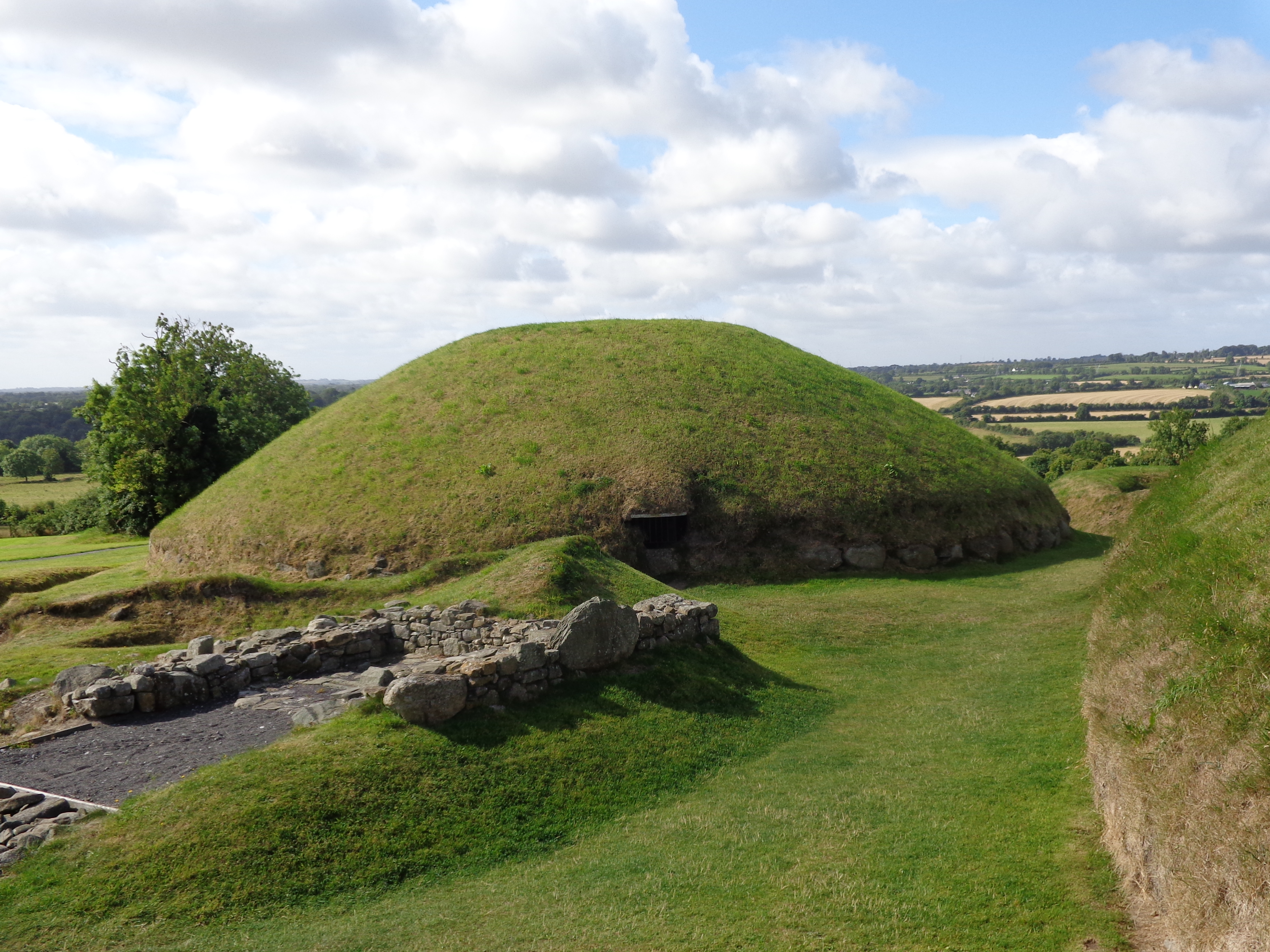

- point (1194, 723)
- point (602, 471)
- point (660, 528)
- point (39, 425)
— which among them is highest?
point (39, 425)

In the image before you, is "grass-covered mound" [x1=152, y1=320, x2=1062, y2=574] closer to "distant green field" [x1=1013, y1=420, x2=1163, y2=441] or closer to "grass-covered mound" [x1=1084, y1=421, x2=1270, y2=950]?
"grass-covered mound" [x1=1084, y1=421, x2=1270, y2=950]

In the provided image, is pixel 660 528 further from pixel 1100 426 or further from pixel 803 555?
pixel 1100 426

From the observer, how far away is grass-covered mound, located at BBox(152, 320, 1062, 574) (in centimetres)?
2881

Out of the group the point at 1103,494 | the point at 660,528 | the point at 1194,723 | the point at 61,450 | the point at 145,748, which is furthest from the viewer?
the point at 61,450

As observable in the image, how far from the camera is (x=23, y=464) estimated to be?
10550 centimetres

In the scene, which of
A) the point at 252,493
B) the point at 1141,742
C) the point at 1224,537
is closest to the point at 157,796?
the point at 1141,742

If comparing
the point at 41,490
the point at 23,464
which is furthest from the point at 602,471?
the point at 23,464

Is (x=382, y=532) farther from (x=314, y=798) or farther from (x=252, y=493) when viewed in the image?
(x=314, y=798)

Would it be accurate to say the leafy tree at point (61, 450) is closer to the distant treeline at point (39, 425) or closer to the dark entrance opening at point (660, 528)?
the distant treeline at point (39, 425)

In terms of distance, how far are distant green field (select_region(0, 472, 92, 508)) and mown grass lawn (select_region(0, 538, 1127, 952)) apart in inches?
3266

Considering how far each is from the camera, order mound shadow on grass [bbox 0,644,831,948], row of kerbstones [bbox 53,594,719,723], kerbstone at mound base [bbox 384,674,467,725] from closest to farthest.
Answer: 1. mound shadow on grass [bbox 0,644,831,948]
2. kerbstone at mound base [bbox 384,674,467,725]
3. row of kerbstones [bbox 53,594,719,723]

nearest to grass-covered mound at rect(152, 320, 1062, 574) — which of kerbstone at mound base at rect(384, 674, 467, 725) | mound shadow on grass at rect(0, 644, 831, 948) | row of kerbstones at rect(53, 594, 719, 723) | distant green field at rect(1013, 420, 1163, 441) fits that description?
row of kerbstones at rect(53, 594, 719, 723)

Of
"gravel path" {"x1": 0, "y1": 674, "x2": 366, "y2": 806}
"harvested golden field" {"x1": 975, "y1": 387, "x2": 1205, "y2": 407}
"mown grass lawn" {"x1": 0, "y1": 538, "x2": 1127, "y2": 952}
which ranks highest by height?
"harvested golden field" {"x1": 975, "y1": 387, "x2": 1205, "y2": 407}

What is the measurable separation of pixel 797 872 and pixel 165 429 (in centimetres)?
5209
